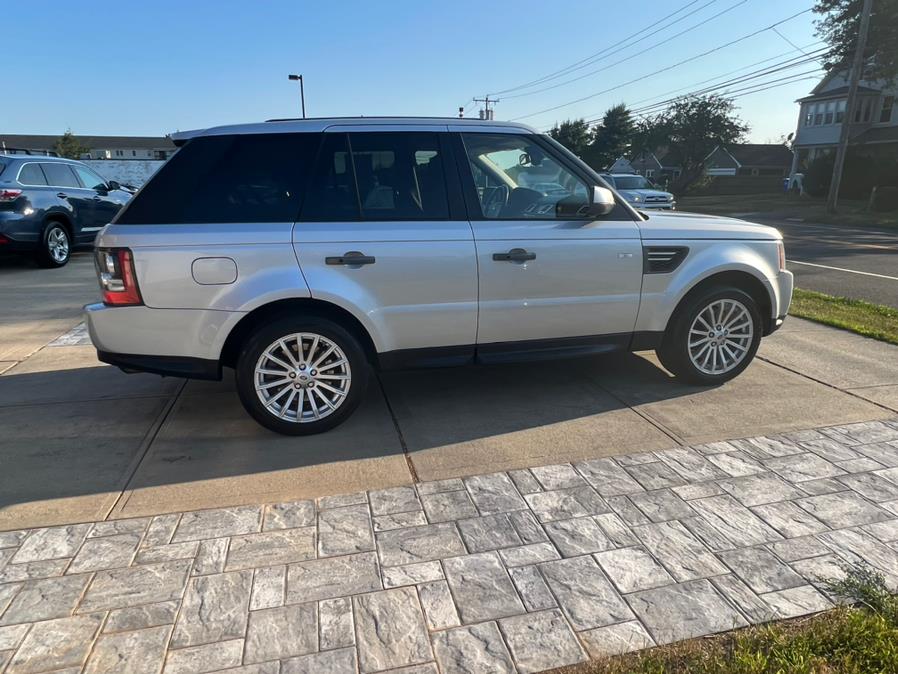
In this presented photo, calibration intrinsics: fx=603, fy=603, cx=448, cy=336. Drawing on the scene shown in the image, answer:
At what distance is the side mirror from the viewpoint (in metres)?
4.16

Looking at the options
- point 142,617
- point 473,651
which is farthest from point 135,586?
point 473,651

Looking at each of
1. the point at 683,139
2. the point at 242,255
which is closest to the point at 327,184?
the point at 242,255

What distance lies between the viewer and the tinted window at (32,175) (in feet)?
→ 31.8

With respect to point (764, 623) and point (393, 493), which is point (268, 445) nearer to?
point (393, 493)

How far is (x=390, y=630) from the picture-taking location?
2.30 meters

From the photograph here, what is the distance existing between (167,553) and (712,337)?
3.99 meters

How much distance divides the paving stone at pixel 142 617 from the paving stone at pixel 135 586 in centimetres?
3

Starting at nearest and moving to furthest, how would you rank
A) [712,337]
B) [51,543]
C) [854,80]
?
[51,543]
[712,337]
[854,80]

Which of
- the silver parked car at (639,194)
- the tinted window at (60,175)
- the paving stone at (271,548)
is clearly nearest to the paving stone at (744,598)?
the paving stone at (271,548)

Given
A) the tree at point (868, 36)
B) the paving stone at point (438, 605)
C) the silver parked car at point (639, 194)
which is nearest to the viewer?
the paving stone at point (438, 605)

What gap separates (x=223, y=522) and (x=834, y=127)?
51.2 m

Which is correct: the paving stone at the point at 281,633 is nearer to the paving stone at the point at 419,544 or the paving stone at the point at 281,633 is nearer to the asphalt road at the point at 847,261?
the paving stone at the point at 419,544

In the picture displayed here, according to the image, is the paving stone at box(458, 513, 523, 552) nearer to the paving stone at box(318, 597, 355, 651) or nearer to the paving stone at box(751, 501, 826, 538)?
the paving stone at box(318, 597, 355, 651)

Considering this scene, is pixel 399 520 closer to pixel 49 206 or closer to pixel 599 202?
pixel 599 202
